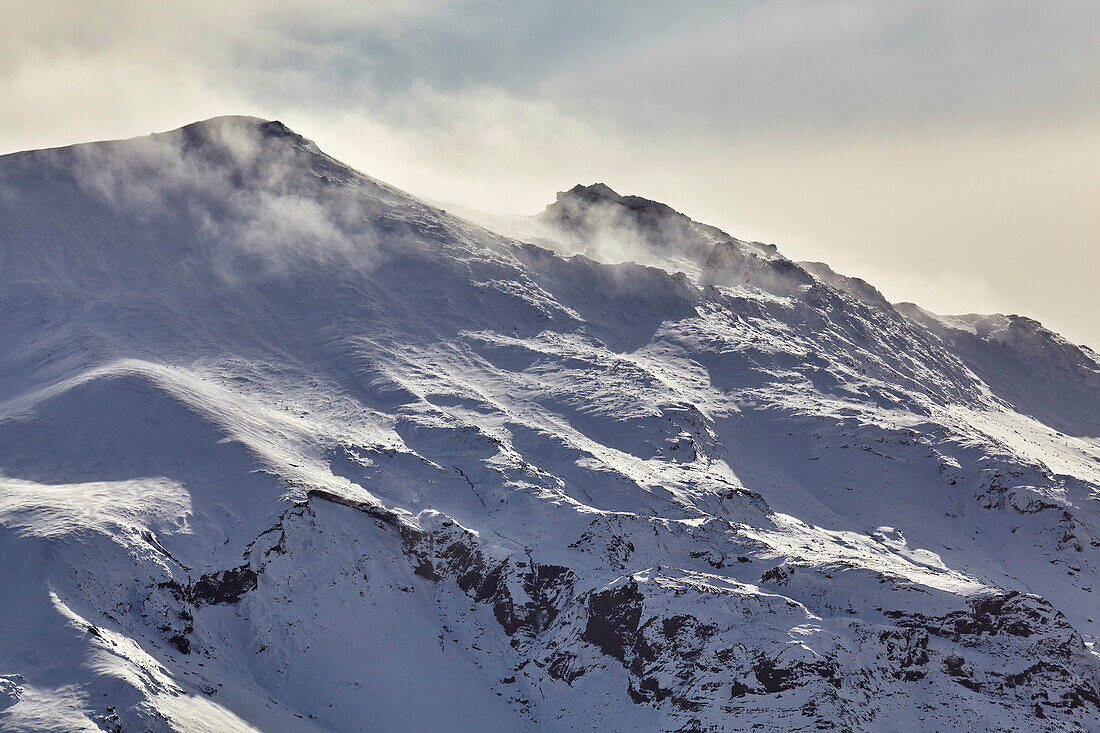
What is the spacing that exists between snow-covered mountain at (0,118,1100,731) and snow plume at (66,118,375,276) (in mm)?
658

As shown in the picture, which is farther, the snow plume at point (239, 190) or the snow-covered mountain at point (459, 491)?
the snow plume at point (239, 190)

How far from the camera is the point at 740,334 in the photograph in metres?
171

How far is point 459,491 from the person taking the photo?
117 m

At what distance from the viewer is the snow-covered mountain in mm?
94438

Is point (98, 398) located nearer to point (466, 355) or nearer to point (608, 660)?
point (466, 355)

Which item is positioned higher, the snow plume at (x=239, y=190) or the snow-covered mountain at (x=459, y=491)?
the snow plume at (x=239, y=190)

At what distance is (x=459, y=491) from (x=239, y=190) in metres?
79.7

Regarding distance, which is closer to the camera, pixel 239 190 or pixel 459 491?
pixel 459 491

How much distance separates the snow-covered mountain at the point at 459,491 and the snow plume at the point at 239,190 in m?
0.66

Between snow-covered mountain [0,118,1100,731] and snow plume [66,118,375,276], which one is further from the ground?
snow plume [66,118,375,276]

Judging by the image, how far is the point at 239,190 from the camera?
174375 mm

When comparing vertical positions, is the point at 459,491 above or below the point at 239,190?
below

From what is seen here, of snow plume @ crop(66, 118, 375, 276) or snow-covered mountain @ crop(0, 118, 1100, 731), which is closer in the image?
snow-covered mountain @ crop(0, 118, 1100, 731)

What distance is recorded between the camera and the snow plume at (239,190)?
164 m
